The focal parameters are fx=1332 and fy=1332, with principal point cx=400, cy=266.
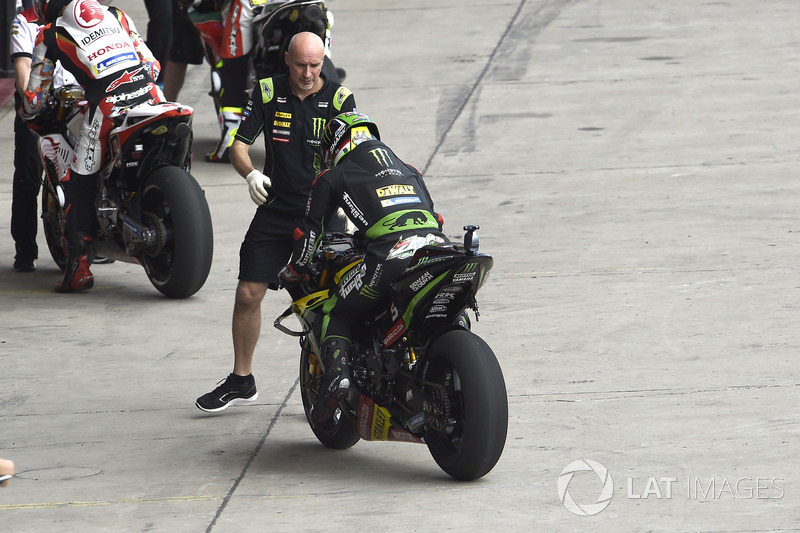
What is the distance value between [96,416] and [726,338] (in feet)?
11.3

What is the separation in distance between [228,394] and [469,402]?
77.7 inches

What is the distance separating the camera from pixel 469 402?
5.27 meters

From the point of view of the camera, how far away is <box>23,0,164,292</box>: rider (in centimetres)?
893

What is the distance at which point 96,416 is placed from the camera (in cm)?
700

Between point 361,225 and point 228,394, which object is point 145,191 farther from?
point 361,225

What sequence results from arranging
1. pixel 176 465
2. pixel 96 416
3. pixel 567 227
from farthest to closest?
pixel 567 227 < pixel 96 416 < pixel 176 465

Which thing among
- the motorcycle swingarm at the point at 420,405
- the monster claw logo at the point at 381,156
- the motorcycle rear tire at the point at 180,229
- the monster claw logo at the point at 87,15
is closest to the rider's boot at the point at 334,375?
the motorcycle swingarm at the point at 420,405

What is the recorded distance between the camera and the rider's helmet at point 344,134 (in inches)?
238

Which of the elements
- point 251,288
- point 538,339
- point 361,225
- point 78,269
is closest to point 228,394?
point 251,288

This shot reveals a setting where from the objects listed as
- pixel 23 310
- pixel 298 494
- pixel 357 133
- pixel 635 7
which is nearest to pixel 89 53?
pixel 23 310

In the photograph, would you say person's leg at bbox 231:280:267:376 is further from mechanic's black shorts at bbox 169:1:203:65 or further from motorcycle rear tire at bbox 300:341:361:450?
mechanic's black shorts at bbox 169:1:203:65

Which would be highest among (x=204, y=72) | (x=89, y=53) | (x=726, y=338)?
(x=89, y=53)

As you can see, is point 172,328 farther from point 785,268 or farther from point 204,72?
point 204,72

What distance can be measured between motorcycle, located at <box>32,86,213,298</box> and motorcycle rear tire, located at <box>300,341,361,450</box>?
251 centimetres
